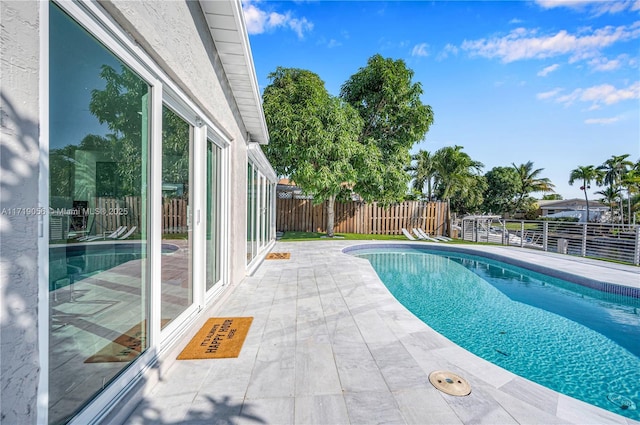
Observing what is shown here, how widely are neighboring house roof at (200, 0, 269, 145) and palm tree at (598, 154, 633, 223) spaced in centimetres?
3744

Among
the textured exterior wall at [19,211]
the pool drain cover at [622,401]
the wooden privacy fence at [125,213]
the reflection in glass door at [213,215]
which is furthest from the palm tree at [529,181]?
the textured exterior wall at [19,211]

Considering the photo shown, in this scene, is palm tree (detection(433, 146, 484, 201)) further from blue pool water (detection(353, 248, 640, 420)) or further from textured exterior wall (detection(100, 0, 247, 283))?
textured exterior wall (detection(100, 0, 247, 283))

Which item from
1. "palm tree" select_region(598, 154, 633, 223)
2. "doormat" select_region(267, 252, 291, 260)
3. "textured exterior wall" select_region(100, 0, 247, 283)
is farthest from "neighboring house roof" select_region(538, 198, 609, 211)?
"textured exterior wall" select_region(100, 0, 247, 283)

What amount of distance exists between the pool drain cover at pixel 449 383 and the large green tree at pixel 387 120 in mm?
9884

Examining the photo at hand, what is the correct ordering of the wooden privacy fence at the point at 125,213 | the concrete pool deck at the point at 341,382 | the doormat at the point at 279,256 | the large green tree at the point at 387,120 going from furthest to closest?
the large green tree at the point at 387,120 < the doormat at the point at 279,256 < the concrete pool deck at the point at 341,382 < the wooden privacy fence at the point at 125,213

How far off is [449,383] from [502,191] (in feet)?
120

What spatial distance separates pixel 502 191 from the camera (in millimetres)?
32469

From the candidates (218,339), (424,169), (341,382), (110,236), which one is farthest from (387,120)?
(424,169)

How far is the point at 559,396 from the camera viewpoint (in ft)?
6.68

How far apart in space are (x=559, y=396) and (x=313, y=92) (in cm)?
1219

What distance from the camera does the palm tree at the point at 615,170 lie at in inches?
1086

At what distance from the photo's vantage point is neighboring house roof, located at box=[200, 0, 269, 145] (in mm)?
2976

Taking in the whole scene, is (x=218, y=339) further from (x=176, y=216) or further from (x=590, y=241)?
(x=590, y=241)

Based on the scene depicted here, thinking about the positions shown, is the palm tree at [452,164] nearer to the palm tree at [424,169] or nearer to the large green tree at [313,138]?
Result: the palm tree at [424,169]
